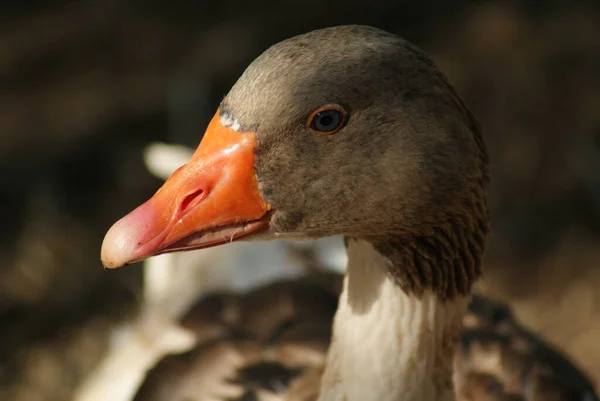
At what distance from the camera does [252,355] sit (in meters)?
2.66

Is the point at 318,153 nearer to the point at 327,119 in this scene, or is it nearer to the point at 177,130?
the point at 327,119

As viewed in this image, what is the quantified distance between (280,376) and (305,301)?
0.36 meters

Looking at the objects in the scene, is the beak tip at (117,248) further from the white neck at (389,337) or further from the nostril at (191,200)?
the white neck at (389,337)

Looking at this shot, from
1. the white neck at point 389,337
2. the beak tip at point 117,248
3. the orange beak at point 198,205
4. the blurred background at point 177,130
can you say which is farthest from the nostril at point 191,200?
the blurred background at point 177,130

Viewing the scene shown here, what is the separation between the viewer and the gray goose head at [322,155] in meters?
1.71

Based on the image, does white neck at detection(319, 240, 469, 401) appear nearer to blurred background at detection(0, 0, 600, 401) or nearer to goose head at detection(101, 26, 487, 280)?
goose head at detection(101, 26, 487, 280)

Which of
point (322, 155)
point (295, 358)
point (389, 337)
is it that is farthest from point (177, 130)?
point (322, 155)

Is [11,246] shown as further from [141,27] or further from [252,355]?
[252,355]

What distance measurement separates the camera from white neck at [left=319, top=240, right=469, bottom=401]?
198 cm

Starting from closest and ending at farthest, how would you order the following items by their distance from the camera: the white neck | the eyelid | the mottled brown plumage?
1. the eyelid
2. the white neck
3. the mottled brown plumage

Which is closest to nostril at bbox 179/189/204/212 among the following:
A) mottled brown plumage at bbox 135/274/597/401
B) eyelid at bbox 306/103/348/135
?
eyelid at bbox 306/103/348/135

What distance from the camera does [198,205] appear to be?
1.75 meters

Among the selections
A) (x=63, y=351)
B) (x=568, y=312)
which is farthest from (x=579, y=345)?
(x=63, y=351)

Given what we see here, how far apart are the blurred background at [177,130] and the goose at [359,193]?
2.09m
